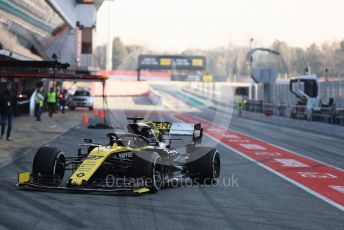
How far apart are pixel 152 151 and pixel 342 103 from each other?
2858 centimetres

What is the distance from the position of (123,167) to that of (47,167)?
48.6 inches

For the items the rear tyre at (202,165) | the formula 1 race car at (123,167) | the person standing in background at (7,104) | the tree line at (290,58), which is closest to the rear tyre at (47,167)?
the formula 1 race car at (123,167)

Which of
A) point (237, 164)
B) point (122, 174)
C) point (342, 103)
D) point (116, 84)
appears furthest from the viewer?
point (116, 84)

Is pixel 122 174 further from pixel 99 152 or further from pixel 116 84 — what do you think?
pixel 116 84

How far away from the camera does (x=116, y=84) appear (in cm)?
9344

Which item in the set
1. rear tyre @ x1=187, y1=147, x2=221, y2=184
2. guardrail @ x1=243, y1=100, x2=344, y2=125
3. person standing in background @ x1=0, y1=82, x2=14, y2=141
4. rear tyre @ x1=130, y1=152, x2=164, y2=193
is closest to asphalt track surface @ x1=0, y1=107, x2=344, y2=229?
rear tyre @ x1=130, y1=152, x2=164, y2=193

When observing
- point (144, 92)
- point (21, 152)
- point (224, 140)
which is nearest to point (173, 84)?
point (144, 92)

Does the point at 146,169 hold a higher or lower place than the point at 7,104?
lower

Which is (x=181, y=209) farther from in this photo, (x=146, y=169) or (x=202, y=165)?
(x=202, y=165)

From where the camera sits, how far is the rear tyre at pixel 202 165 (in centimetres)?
1279

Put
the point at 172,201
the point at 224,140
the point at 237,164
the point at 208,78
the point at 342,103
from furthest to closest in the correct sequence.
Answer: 1. the point at 208,78
2. the point at 342,103
3. the point at 224,140
4. the point at 237,164
5. the point at 172,201

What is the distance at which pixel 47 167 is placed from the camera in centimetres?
1127

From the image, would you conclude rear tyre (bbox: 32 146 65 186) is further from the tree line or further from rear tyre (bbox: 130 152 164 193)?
the tree line

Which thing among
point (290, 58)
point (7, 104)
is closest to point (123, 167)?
point (7, 104)
